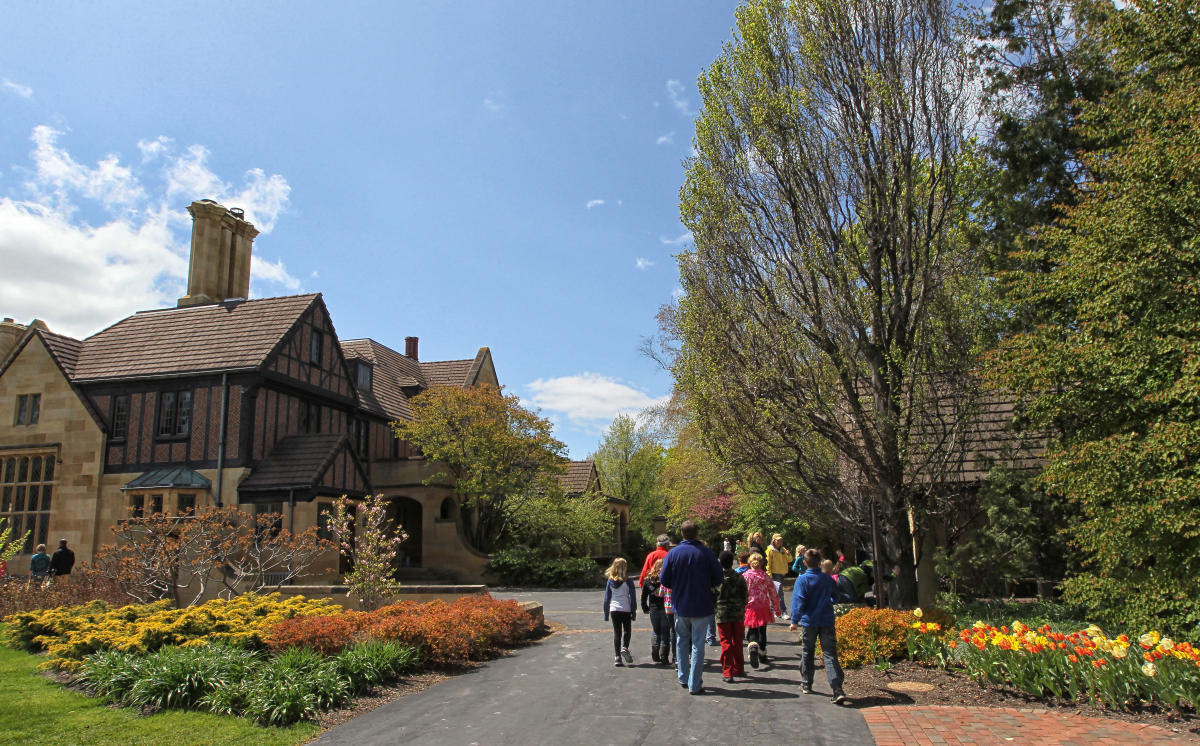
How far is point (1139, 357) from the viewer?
9.83 meters

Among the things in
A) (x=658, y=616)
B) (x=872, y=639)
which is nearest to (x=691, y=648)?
(x=658, y=616)

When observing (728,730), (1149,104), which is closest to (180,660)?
(728,730)

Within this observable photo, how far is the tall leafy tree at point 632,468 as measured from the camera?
5306cm

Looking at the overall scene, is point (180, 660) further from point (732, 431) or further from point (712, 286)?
point (712, 286)

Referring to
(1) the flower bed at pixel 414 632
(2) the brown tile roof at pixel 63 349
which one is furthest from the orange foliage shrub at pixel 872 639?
(2) the brown tile roof at pixel 63 349

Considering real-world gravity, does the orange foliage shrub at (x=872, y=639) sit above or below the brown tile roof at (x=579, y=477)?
below

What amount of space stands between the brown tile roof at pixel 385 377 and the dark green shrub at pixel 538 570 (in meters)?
7.36

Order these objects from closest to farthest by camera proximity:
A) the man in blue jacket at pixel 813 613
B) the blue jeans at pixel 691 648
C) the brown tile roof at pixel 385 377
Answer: the man in blue jacket at pixel 813 613, the blue jeans at pixel 691 648, the brown tile roof at pixel 385 377

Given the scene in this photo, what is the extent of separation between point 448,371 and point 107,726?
31126mm

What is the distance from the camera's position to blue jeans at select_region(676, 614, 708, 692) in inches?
342

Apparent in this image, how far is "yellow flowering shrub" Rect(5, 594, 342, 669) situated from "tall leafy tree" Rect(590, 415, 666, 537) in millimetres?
40105

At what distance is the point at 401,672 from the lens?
10180 mm

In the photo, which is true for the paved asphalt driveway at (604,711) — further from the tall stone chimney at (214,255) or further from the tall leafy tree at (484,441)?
the tall stone chimney at (214,255)

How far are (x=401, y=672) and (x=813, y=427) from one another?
24.6 ft
